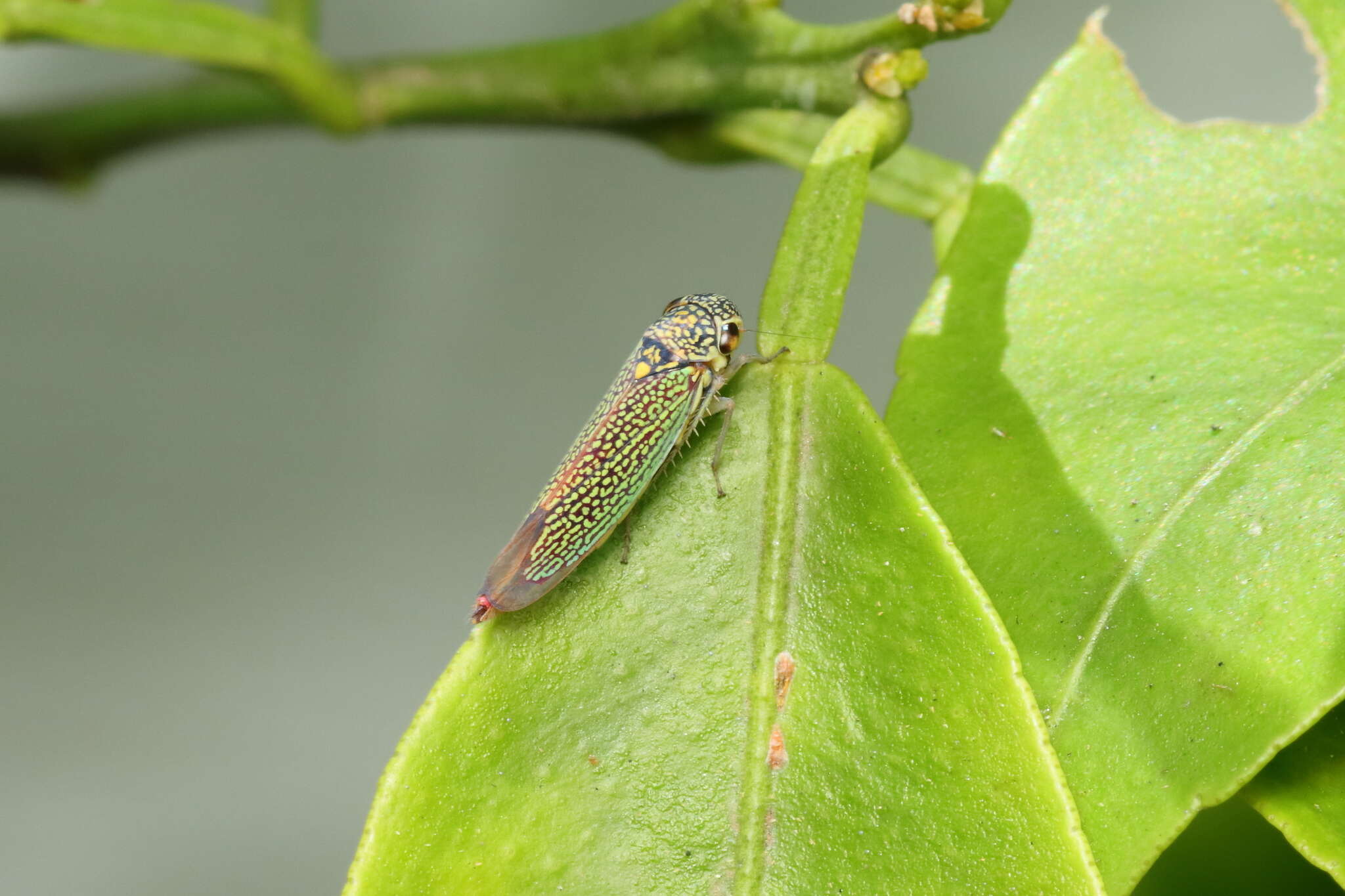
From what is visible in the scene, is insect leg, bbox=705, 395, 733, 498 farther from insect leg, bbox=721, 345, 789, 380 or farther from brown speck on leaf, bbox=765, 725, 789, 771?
brown speck on leaf, bbox=765, 725, 789, 771

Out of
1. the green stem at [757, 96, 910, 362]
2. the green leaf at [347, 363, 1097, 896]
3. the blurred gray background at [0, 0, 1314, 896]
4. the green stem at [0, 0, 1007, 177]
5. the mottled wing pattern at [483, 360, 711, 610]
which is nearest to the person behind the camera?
the green leaf at [347, 363, 1097, 896]

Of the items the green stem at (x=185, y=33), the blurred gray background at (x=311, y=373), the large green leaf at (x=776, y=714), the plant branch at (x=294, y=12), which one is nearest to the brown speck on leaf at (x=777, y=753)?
the large green leaf at (x=776, y=714)

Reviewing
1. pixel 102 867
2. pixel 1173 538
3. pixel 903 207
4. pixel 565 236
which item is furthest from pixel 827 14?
pixel 102 867

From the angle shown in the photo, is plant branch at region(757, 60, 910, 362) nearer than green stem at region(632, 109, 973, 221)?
Yes

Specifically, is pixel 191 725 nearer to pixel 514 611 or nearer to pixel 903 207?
pixel 514 611

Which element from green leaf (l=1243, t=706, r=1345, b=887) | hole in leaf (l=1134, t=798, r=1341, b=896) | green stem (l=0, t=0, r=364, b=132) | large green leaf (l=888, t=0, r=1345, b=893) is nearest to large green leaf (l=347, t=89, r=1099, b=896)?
large green leaf (l=888, t=0, r=1345, b=893)

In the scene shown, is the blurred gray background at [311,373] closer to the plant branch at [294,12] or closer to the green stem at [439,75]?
the green stem at [439,75]
